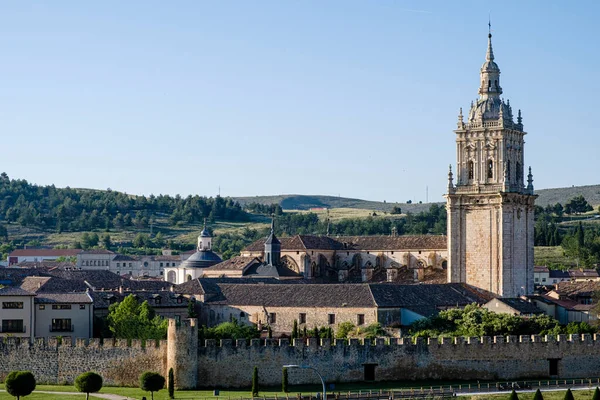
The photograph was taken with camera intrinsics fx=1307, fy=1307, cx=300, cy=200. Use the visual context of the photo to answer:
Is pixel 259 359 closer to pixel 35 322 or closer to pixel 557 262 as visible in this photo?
pixel 35 322

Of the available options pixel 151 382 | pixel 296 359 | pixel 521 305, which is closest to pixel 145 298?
pixel 296 359

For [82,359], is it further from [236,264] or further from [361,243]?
[361,243]

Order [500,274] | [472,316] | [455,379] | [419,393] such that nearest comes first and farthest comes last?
[419,393] < [455,379] < [472,316] < [500,274]

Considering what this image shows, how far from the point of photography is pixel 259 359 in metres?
67.5

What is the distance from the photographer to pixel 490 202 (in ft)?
354

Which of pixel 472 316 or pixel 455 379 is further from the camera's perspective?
pixel 472 316

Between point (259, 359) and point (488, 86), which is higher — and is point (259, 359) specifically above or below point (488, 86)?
below

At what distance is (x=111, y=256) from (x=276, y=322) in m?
104

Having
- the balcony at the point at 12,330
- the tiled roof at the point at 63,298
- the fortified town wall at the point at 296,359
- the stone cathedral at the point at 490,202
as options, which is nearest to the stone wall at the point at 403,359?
the fortified town wall at the point at 296,359

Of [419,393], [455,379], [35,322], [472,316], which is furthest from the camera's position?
[472,316]

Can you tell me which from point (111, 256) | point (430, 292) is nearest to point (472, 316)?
point (430, 292)

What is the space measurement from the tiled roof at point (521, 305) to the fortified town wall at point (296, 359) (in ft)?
72.8

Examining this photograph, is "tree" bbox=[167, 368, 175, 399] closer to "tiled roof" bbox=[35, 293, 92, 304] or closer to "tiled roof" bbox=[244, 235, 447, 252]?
"tiled roof" bbox=[35, 293, 92, 304]

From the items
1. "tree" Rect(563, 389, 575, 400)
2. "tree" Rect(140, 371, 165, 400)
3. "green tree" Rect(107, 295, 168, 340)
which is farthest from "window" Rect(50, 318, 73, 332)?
"tree" Rect(563, 389, 575, 400)
